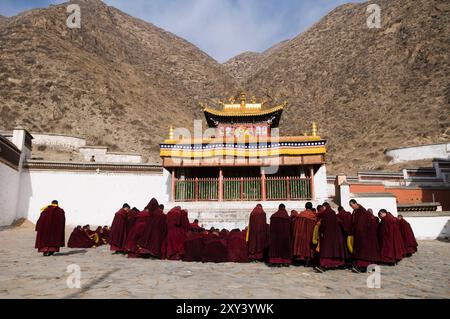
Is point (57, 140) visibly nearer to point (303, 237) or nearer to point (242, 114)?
point (242, 114)

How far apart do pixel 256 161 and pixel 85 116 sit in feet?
99.7

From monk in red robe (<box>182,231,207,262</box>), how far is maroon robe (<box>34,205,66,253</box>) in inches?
124

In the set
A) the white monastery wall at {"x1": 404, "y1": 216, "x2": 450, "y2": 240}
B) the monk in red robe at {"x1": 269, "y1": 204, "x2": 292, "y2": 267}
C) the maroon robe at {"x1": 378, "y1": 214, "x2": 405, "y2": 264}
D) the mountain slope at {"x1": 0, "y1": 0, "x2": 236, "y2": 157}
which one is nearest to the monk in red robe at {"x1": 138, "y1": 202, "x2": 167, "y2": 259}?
the monk in red robe at {"x1": 269, "y1": 204, "x2": 292, "y2": 267}

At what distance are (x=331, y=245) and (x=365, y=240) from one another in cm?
72

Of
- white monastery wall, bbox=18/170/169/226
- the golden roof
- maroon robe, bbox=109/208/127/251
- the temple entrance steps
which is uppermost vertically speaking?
the golden roof

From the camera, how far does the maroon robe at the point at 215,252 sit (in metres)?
8.86

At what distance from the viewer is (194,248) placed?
9008 millimetres

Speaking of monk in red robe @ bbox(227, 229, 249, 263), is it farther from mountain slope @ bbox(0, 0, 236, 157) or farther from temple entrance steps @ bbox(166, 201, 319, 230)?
mountain slope @ bbox(0, 0, 236, 157)

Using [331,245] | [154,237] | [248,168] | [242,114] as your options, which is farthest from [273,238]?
[242,114]

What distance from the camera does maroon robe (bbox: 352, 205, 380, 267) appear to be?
740 cm

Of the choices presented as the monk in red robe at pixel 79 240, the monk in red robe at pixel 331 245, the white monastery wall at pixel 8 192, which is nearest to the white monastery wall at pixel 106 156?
the white monastery wall at pixel 8 192

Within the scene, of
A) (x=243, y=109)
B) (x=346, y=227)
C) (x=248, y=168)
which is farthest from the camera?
(x=243, y=109)

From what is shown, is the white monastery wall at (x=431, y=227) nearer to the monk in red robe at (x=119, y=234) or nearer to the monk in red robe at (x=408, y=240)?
the monk in red robe at (x=408, y=240)

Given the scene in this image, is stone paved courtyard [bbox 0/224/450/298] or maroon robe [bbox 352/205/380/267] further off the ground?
maroon robe [bbox 352/205/380/267]
